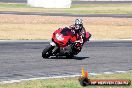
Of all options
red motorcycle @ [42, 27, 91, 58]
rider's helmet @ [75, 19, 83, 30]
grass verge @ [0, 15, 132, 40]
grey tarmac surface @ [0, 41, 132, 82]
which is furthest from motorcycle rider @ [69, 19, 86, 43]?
grass verge @ [0, 15, 132, 40]

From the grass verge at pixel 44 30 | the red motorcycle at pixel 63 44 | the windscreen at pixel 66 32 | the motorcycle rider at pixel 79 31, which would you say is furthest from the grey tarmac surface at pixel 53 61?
the grass verge at pixel 44 30

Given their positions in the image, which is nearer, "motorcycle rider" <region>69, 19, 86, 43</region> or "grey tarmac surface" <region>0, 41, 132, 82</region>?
"grey tarmac surface" <region>0, 41, 132, 82</region>

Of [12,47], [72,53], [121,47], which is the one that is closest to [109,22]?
[121,47]

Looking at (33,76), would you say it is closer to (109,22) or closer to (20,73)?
(20,73)

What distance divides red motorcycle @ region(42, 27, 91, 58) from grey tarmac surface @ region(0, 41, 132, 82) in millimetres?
325

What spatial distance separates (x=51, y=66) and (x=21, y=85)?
4874 millimetres

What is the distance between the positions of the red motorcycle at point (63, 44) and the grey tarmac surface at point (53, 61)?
32 centimetres

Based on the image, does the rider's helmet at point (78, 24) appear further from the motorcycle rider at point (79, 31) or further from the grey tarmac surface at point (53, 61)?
the grey tarmac surface at point (53, 61)

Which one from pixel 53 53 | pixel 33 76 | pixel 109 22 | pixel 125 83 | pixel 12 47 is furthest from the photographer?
pixel 109 22

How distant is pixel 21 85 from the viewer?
1398 cm

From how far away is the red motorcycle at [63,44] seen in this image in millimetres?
21000

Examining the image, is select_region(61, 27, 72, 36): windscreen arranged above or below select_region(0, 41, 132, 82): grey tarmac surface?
above

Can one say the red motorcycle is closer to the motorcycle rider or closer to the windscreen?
the windscreen

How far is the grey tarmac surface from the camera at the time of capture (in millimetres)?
17156
